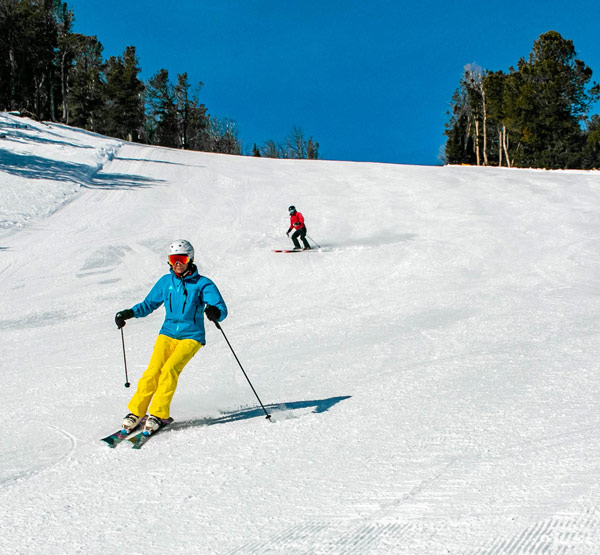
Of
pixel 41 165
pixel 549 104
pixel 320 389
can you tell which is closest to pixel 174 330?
pixel 320 389

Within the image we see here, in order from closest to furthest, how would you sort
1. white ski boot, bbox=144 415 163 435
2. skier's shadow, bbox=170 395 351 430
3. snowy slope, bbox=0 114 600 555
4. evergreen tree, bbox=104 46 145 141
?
1. snowy slope, bbox=0 114 600 555
2. white ski boot, bbox=144 415 163 435
3. skier's shadow, bbox=170 395 351 430
4. evergreen tree, bbox=104 46 145 141

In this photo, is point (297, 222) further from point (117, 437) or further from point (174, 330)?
point (117, 437)

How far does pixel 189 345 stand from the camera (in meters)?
4.39

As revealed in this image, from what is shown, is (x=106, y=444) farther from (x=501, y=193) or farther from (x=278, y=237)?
(x=501, y=193)

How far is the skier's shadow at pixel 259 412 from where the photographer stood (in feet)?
15.0

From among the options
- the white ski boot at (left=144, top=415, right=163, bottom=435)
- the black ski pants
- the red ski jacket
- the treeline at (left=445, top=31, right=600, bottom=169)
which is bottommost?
the white ski boot at (left=144, top=415, right=163, bottom=435)

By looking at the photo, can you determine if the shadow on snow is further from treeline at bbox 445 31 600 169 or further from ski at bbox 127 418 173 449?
treeline at bbox 445 31 600 169

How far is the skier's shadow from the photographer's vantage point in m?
4.57

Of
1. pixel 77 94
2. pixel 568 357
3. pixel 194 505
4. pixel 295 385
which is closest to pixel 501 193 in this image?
pixel 568 357

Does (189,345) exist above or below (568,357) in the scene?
above

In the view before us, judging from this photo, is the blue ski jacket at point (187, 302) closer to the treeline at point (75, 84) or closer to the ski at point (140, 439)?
the ski at point (140, 439)

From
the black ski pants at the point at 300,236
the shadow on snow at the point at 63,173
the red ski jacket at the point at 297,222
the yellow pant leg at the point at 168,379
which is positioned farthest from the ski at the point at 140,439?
the shadow on snow at the point at 63,173

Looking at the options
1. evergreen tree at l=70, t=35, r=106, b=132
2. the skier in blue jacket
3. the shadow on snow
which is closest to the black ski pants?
the skier in blue jacket

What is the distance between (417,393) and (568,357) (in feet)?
6.47
